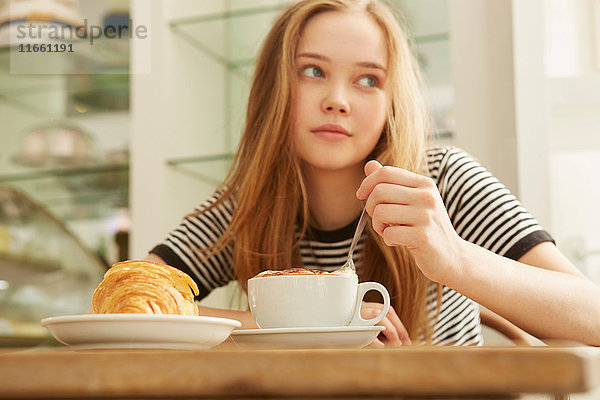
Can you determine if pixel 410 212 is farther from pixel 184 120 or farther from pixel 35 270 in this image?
pixel 35 270

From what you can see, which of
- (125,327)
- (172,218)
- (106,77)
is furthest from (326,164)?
(106,77)

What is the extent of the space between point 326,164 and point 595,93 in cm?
73

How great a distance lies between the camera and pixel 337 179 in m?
1.26

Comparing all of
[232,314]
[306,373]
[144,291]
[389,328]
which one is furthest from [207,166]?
[306,373]

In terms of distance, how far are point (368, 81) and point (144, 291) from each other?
779 millimetres

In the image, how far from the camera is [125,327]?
41cm

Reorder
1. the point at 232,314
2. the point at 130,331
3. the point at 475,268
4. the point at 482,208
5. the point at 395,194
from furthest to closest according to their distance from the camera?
the point at 482,208, the point at 232,314, the point at 475,268, the point at 395,194, the point at 130,331

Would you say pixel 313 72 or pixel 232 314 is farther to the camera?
pixel 313 72

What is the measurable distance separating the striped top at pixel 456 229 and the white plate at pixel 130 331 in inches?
28.7

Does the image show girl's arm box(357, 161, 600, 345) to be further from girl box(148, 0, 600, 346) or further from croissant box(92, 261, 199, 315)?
croissant box(92, 261, 199, 315)

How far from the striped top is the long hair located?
0.12ft

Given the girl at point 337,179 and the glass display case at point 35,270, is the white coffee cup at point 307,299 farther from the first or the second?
the glass display case at point 35,270

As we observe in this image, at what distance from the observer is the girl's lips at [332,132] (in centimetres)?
113

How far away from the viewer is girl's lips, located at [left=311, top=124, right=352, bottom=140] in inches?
44.3
